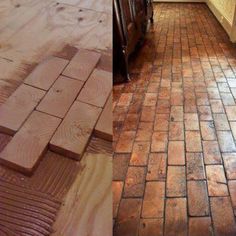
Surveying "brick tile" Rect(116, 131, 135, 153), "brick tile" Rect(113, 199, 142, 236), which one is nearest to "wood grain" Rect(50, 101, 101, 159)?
"brick tile" Rect(113, 199, 142, 236)

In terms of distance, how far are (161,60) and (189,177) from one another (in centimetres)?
197

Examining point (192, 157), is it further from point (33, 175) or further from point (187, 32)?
point (187, 32)

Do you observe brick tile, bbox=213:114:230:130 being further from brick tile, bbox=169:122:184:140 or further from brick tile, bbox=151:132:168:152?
brick tile, bbox=151:132:168:152

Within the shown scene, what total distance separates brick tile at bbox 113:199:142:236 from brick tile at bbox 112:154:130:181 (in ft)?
0.62

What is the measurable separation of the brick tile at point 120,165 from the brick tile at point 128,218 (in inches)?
7.5

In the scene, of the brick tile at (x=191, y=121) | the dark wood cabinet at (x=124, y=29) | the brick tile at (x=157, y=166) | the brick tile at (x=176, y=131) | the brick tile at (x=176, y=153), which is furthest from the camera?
the dark wood cabinet at (x=124, y=29)

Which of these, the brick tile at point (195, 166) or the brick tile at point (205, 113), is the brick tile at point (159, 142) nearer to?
the brick tile at point (195, 166)

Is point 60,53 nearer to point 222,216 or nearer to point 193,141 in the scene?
point 222,216

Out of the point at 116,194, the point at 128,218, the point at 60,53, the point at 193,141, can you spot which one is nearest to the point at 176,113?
the point at 193,141

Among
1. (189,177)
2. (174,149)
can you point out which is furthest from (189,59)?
(189,177)

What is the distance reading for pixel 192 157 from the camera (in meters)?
1.82

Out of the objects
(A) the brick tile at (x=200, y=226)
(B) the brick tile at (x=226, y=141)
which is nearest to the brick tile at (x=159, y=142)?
(B) the brick tile at (x=226, y=141)

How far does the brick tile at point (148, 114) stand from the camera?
7.42 feet

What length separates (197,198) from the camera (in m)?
1.53
